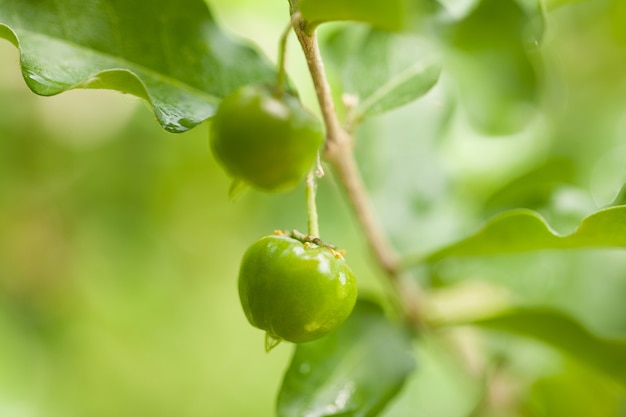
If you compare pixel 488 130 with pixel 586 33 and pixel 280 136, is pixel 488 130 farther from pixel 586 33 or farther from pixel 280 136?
pixel 586 33

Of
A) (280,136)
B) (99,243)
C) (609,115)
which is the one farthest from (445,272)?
(99,243)

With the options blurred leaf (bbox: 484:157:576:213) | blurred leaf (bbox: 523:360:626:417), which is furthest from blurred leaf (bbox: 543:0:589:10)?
blurred leaf (bbox: 523:360:626:417)

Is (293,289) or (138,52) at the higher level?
(138,52)

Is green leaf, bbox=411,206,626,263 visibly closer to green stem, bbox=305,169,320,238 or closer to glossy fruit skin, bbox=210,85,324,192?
green stem, bbox=305,169,320,238

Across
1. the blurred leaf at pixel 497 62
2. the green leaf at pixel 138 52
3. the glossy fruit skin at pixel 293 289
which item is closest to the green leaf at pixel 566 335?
the blurred leaf at pixel 497 62

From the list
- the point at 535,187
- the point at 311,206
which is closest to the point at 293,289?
the point at 311,206

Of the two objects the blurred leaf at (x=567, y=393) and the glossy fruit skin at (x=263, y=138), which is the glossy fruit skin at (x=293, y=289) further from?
the blurred leaf at (x=567, y=393)

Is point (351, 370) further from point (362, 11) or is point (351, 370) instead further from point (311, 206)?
point (362, 11)
